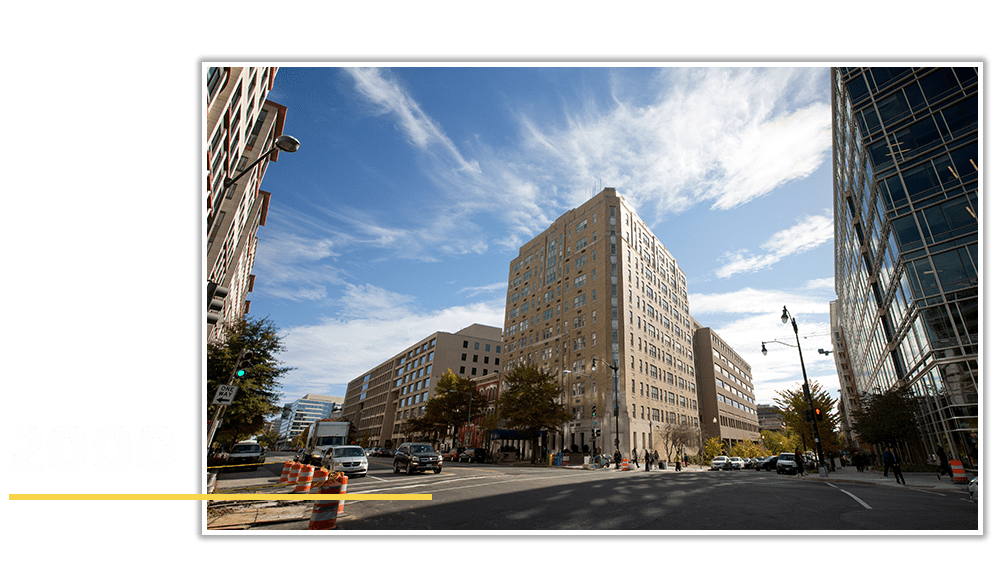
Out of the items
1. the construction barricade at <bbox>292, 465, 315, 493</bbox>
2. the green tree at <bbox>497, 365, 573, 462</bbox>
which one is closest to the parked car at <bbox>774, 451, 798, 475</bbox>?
the green tree at <bbox>497, 365, 573, 462</bbox>

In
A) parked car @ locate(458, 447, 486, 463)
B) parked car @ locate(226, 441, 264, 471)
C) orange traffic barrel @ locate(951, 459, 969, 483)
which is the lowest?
parked car @ locate(458, 447, 486, 463)

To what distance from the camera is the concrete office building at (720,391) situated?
80.3 meters

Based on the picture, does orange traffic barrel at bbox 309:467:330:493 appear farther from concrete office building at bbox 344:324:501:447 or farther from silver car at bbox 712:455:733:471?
concrete office building at bbox 344:324:501:447

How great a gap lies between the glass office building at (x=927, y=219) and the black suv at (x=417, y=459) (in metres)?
25.1

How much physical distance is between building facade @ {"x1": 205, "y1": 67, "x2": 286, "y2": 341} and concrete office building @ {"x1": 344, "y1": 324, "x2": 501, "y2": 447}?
2075 inches

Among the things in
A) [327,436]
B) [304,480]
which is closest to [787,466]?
[304,480]

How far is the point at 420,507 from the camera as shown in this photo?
982cm

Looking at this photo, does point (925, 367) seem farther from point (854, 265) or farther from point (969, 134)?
point (854, 265)

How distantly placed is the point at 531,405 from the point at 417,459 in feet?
78.0

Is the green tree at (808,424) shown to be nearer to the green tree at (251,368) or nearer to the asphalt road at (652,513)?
the asphalt road at (652,513)

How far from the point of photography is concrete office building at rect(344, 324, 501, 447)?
3649 inches
